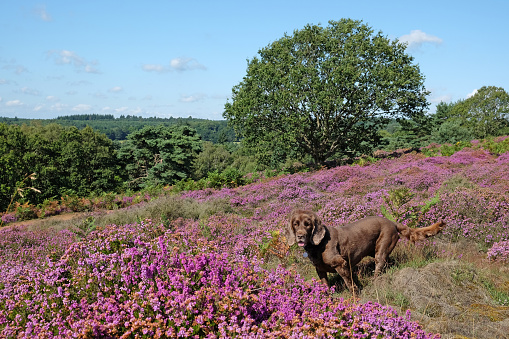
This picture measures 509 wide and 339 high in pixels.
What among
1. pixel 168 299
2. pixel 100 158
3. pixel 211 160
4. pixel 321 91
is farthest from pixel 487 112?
pixel 168 299

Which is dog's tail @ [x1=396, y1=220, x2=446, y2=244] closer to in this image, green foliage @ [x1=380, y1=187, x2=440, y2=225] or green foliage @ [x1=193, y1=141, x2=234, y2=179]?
green foliage @ [x1=380, y1=187, x2=440, y2=225]

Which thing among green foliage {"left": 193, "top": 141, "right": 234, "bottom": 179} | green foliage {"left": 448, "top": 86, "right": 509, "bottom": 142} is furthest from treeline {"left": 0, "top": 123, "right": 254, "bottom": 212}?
green foliage {"left": 448, "top": 86, "right": 509, "bottom": 142}

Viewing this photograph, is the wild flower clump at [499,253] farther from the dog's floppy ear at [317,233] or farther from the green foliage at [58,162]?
the green foliage at [58,162]

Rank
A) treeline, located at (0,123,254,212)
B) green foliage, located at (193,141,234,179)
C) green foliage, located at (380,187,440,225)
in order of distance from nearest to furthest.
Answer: green foliage, located at (380,187,440,225) < treeline, located at (0,123,254,212) < green foliage, located at (193,141,234,179)

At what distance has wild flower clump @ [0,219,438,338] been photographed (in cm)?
301

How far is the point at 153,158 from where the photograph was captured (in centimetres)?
4484

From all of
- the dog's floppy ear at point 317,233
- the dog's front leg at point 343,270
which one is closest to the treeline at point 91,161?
the dog's floppy ear at point 317,233

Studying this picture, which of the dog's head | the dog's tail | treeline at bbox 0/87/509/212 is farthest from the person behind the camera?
treeline at bbox 0/87/509/212

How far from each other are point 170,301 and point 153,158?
1719 inches

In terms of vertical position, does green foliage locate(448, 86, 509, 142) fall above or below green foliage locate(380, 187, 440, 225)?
above

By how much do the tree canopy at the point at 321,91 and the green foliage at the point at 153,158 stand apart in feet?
63.7

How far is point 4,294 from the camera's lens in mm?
4055

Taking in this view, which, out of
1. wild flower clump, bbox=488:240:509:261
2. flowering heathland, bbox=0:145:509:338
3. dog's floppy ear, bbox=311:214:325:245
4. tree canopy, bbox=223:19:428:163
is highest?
tree canopy, bbox=223:19:428:163

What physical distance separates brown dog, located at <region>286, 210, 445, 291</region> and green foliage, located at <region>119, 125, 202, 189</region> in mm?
37408
